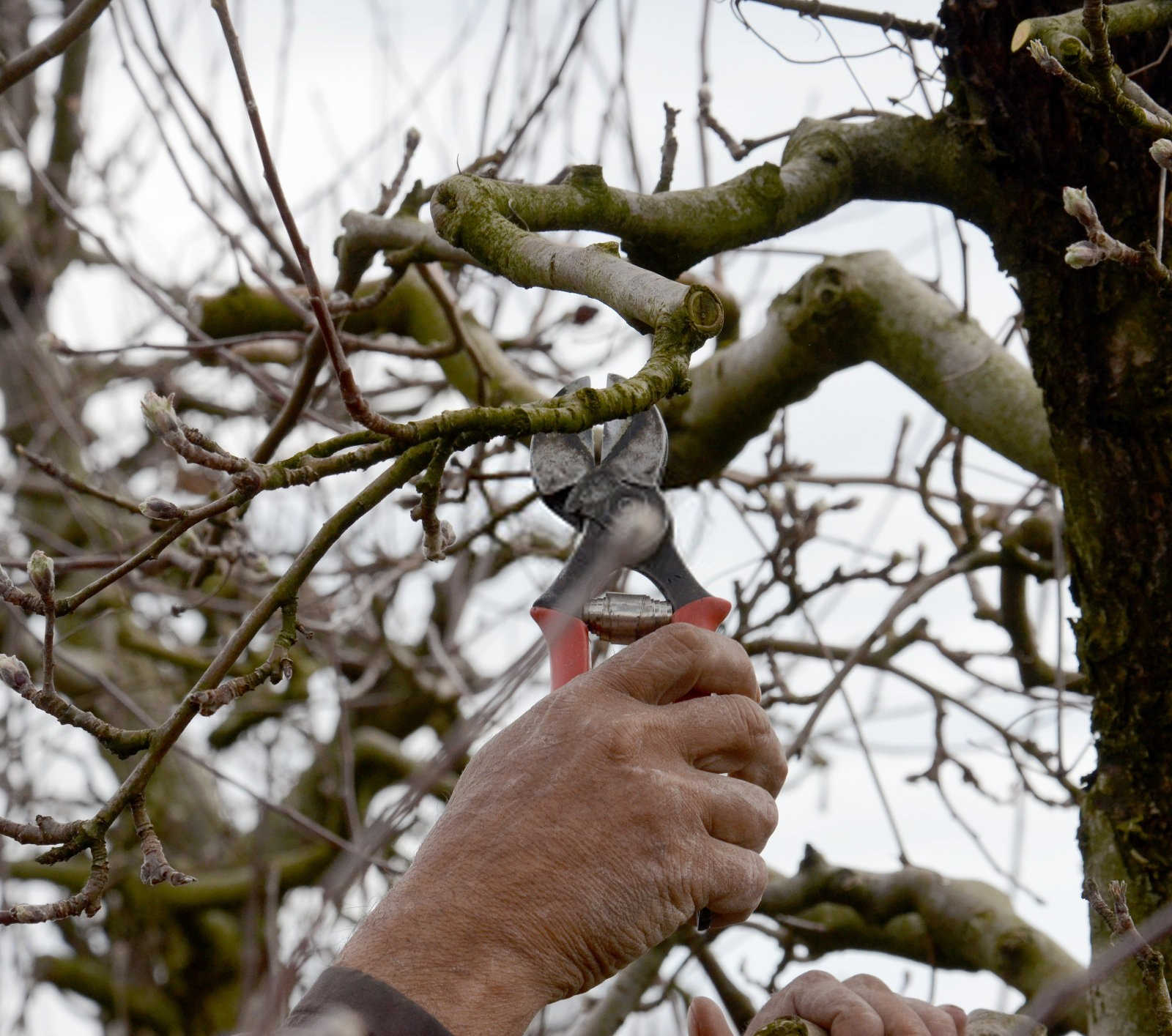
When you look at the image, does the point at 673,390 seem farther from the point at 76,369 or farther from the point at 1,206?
the point at 1,206

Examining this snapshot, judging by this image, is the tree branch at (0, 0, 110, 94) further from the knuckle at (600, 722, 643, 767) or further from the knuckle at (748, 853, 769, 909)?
the knuckle at (748, 853, 769, 909)

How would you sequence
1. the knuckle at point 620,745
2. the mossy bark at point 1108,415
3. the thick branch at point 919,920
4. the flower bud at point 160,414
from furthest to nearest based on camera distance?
the thick branch at point 919,920
the mossy bark at point 1108,415
the knuckle at point 620,745
the flower bud at point 160,414

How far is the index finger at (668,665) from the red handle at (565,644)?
8 centimetres

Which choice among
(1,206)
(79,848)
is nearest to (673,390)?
(79,848)

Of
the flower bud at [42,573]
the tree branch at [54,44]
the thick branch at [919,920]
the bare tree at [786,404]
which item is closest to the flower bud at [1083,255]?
the bare tree at [786,404]

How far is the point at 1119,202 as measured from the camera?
68.2 inches

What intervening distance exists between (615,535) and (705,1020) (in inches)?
25.2

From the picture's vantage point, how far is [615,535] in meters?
1.53

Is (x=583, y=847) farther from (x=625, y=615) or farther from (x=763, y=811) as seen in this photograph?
(x=625, y=615)

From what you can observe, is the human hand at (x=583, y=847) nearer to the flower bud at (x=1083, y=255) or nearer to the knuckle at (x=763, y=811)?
the knuckle at (x=763, y=811)

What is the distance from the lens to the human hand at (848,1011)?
4.52ft

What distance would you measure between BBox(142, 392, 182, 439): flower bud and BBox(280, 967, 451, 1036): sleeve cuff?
1.98 ft

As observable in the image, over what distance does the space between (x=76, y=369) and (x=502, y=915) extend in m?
6.73

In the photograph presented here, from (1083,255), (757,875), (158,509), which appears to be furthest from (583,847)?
(1083,255)
